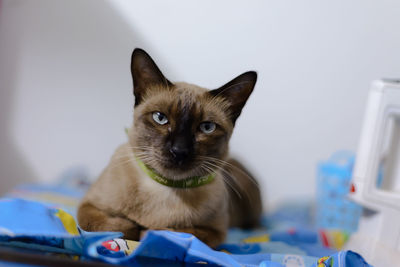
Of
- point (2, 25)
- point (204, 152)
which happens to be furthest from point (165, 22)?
point (2, 25)

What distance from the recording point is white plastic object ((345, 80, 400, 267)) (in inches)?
57.4

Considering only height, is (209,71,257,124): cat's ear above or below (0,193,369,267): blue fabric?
above

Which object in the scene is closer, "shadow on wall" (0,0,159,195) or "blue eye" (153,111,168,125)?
"blue eye" (153,111,168,125)

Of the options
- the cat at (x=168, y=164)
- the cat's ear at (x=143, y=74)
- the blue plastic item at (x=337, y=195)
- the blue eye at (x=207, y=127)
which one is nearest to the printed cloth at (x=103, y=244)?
the cat at (x=168, y=164)

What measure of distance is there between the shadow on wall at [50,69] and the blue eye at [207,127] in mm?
461

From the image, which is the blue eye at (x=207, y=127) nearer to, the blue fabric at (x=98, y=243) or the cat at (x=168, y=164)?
the cat at (x=168, y=164)

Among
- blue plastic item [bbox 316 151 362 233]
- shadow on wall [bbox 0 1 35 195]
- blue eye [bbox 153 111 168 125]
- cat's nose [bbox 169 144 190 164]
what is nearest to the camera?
cat's nose [bbox 169 144 190 164]

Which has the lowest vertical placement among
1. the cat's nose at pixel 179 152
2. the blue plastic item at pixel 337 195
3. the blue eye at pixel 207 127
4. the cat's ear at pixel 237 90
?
the blue plastic item at pixel 337 195

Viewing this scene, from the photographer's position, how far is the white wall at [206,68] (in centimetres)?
146

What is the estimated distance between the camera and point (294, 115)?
185 cm

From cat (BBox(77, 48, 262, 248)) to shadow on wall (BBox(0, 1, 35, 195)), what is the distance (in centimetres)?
68

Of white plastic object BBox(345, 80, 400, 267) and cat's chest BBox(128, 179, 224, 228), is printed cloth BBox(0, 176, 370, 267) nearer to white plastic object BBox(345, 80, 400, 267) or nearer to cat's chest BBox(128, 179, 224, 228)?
cat's chest BBox(128, 179, 224, 228)

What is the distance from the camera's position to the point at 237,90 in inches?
48.8

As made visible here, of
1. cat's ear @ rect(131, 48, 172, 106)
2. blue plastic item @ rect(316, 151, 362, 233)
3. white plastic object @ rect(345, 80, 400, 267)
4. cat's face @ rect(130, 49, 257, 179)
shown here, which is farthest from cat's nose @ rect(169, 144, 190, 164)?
blue plastic item @ rect(316, 151, 362, 233)
